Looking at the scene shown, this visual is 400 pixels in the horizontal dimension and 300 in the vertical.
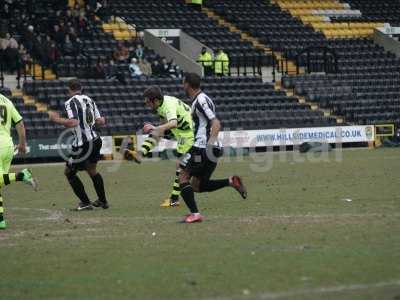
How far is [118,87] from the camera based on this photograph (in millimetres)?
35844

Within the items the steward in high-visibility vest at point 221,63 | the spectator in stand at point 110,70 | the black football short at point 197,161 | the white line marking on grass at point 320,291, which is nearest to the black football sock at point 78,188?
the black football short at point 197,161

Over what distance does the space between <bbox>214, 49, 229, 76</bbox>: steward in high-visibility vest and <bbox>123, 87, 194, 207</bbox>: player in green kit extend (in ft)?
77.1

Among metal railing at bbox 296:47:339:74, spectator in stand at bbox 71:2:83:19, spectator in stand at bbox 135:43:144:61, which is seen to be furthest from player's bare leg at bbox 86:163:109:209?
metal railing at bbox 296:47:339:74

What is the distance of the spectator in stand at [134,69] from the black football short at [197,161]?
23.7 meters

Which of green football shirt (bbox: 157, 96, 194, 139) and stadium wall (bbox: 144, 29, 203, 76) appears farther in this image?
stadium wall (bbox: 144, 29, 203, 76)

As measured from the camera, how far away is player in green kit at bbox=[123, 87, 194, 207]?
14227 millimetres

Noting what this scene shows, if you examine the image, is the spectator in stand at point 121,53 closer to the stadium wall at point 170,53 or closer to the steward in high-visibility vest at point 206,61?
the stadium wall at point 170,53

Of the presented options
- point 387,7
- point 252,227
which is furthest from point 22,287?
point 387,7

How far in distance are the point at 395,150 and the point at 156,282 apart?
25429mm

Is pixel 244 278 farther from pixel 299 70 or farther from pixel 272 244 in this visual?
pixel 299 70

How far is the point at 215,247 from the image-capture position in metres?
10.3

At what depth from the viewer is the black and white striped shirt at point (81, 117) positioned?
15.3 metres

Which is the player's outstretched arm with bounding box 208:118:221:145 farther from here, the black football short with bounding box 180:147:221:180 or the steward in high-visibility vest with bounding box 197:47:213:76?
the steward in high-visibility vest with bounding box 197:47:213:76

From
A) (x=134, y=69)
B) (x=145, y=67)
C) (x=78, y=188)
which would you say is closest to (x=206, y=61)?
(x=145, y=67)
